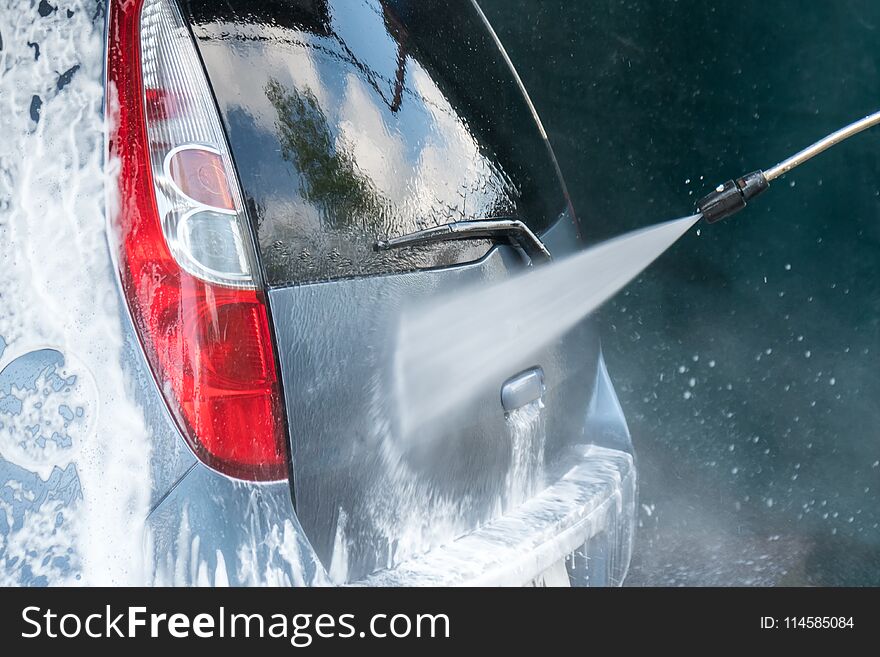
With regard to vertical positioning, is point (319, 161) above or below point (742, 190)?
below

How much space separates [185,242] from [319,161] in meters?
0.25

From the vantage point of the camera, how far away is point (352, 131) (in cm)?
148

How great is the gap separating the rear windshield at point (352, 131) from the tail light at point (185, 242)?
4cm

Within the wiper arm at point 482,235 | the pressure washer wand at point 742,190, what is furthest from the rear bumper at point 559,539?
the pressure washer wand at point 742,190

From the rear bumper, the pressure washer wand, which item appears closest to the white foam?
the rear bumper

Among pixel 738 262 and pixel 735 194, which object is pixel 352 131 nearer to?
pixel 735 194

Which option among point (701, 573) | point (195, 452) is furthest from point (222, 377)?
point (701, 573)

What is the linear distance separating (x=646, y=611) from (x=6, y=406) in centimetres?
120

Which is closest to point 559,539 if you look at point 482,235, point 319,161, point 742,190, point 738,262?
point 482,235

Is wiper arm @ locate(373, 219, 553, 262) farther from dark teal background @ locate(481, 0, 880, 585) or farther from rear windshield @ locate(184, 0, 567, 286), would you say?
dark teal background @ locate(481, 0, 880, 585)

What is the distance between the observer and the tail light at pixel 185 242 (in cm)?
127

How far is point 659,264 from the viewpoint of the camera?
3617 millimetres

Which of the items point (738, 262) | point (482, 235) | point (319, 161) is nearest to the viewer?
point (319, 161)

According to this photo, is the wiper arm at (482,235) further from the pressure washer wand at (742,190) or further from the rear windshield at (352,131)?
the pressure washer wand at (742,190)
